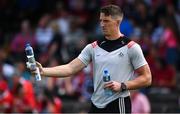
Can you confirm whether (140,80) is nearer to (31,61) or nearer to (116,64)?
(116,64)

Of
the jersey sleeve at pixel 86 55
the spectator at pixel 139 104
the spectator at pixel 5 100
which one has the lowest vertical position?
the spectator at pixel 139 104

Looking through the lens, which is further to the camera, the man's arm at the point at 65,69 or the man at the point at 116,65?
the man's arm at the point at 65,69

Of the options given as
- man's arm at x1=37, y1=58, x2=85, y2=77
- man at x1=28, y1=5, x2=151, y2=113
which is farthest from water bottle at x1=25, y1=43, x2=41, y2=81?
man's arm at x1=37, y1=58, x2=85, y2=77

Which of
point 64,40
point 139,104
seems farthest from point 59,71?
point 64,40

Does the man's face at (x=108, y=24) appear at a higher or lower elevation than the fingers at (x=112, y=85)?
higher

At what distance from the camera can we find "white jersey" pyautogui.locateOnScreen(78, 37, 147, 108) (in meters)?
8.84

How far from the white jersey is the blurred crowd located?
4.33 metres

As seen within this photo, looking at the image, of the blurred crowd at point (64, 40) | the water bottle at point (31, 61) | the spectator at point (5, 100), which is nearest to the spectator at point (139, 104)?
the blurred crowd at point (64, 40)

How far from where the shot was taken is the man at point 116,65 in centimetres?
883

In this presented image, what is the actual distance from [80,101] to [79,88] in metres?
0.43

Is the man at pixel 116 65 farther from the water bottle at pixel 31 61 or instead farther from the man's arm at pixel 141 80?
the water bottle at pixel 31 61

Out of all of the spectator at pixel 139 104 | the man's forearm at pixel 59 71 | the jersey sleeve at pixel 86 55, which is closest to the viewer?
the man's forearm at pixel 59 71

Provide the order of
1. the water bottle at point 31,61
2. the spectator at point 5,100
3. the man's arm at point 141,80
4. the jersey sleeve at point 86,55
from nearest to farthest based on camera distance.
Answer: the water bottle at point 31,61
the man's arm at point 141,80
the jersey sleeve at point 86,55
the spectator at point 5,100

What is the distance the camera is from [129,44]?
29.1ft
